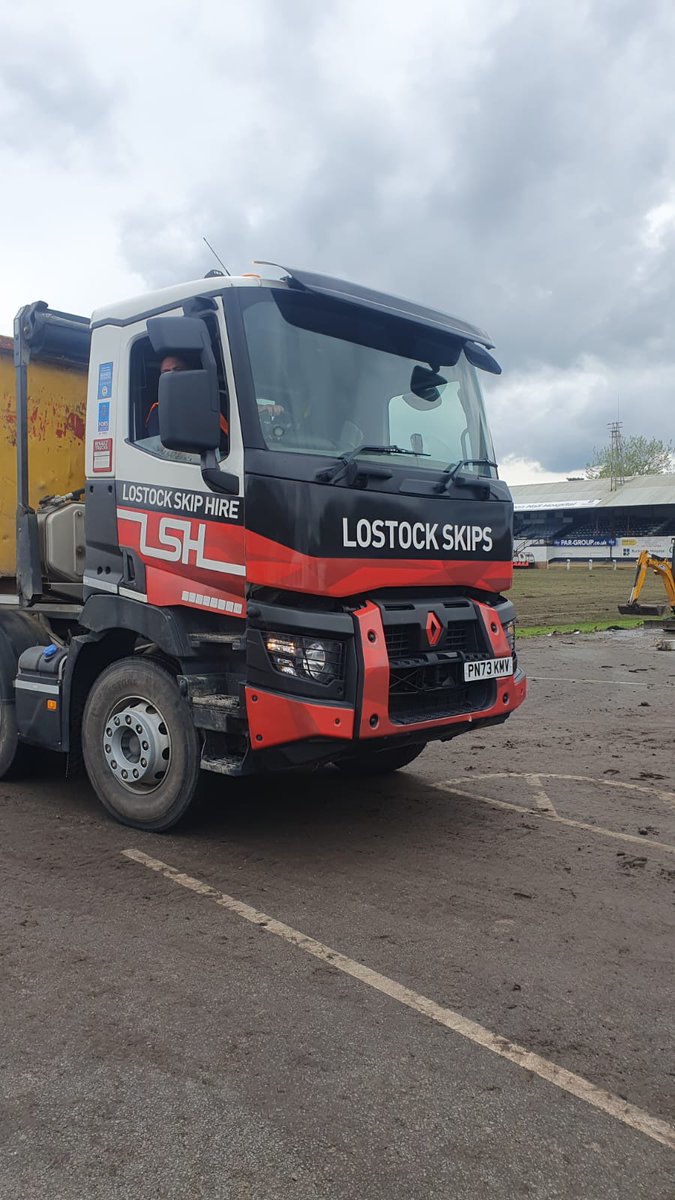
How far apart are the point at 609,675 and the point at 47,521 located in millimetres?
9352

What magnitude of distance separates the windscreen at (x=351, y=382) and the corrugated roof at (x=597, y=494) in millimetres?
55749

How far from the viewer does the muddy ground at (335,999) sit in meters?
2.51

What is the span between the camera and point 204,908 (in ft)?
14.1

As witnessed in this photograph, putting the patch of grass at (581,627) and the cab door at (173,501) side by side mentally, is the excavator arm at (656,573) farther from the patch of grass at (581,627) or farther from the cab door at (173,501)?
the cab door at (173,501)

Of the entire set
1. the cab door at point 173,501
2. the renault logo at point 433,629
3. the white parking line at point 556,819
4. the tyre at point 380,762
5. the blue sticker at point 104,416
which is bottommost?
the white parking line at point 556,819

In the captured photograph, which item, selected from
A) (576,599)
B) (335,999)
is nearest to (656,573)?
(576,599)

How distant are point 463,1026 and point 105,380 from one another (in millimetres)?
4179

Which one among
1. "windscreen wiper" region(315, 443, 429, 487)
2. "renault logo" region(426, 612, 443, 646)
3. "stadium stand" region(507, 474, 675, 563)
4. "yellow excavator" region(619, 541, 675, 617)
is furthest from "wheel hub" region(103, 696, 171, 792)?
"stadium stand" region(507, 474, 675, 563)

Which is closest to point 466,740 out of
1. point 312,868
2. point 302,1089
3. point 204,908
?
point 312,868

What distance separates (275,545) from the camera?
183 inches

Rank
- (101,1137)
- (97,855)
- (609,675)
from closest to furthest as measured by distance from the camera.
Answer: (101,1137)
(97,855)
(609,675)

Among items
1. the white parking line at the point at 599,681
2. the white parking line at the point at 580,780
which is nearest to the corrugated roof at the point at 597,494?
the white parking line at the point at 599,681

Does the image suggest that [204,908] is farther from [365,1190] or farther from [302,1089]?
[365,1190]

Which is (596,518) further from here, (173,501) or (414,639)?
(173,501)
